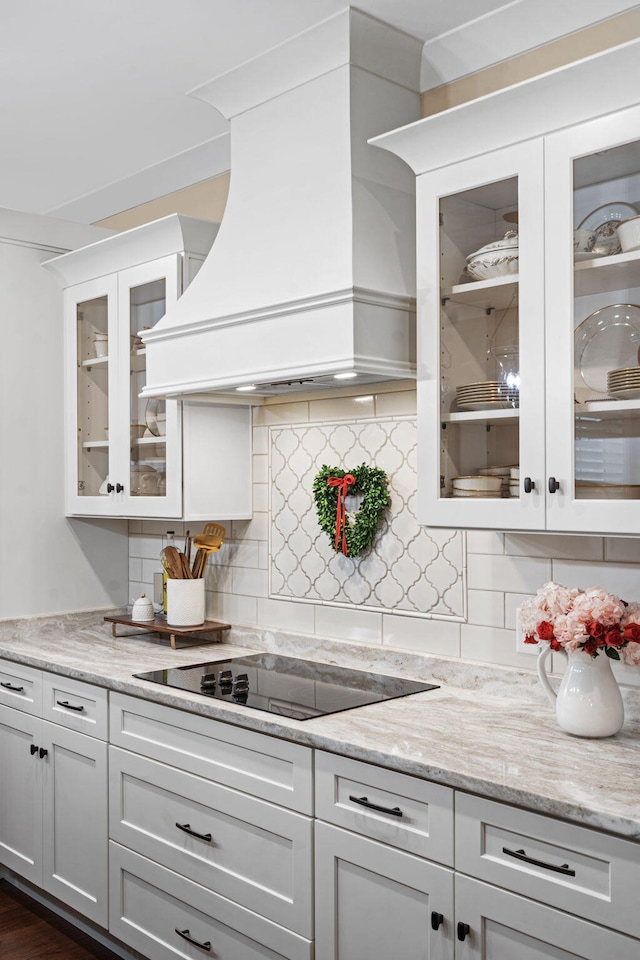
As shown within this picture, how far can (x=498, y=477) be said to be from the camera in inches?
84.1

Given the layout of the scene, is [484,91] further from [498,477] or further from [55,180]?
[55,180]

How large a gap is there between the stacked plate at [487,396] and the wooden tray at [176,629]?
4.74ft

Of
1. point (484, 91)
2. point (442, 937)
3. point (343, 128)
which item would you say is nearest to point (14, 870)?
point (442, 937)

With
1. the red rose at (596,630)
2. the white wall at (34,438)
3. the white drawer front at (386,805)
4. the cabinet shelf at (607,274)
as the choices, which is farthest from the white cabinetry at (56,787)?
the cabinet shelf at (607,274)

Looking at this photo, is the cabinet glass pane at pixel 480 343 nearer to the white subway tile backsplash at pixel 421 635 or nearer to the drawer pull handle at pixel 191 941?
the white subway tile backsplash at pixel 421 635

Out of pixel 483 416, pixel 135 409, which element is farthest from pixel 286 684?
pixel 135 409

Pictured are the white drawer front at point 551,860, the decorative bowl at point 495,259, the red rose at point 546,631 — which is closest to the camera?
the white drawer front at point 551,860

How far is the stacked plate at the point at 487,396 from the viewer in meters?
2.12

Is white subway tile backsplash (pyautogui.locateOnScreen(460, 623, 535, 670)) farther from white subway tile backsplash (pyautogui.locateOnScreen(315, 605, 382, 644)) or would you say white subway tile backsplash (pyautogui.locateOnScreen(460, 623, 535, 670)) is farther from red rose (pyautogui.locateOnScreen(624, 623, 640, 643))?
red rose (pyautogui.locateOnScreen(624, 623, 640, 643))

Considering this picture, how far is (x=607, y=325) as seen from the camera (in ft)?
6.41

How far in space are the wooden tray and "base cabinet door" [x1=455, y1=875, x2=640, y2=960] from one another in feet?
5.24

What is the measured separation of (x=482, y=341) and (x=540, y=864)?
1.18 meters

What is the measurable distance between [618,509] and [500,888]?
806 millimetres

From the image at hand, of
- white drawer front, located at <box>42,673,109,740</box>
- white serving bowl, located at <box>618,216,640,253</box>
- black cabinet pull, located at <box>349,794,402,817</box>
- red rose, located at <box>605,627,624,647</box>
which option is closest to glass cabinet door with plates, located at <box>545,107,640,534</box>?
white serving bowl, located at <box>618,216,640,253</box>
